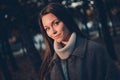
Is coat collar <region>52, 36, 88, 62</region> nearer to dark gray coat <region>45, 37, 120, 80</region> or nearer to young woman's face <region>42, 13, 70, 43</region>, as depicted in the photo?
dark gray coat <region>45, 37, 120, 80</region>

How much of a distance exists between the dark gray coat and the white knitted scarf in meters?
0.05

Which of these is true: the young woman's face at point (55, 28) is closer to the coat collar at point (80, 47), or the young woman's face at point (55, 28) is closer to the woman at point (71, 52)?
the woman at point (71, 52)

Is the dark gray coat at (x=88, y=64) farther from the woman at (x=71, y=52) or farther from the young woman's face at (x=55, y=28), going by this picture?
the young woman's face at (x=55, y=28)

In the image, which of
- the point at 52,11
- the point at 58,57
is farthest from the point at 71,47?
the point at 52,11

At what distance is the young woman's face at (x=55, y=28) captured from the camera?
293 cm

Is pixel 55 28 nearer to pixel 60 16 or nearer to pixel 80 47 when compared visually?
pixel 60 16

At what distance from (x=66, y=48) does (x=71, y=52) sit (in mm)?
105

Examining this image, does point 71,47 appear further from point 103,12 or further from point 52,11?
point 103,12

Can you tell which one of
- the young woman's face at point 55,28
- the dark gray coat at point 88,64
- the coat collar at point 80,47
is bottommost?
the dark gray coat at point 88,64

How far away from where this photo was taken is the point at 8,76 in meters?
12.2

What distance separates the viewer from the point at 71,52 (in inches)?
118

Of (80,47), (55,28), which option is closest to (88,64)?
(80,47)

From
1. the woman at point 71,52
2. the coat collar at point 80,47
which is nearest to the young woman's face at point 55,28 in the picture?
the woman at point 71,52

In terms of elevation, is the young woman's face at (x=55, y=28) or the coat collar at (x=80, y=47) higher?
the young woman's face at (x=55, y=28)
